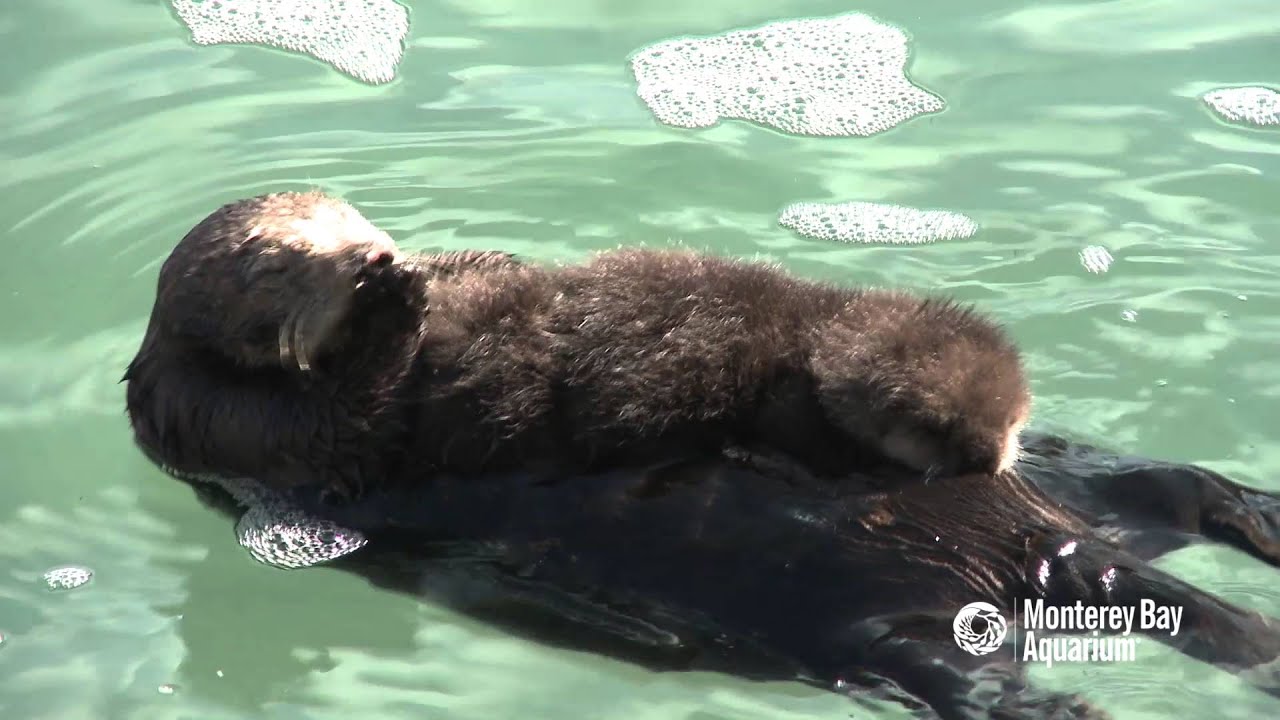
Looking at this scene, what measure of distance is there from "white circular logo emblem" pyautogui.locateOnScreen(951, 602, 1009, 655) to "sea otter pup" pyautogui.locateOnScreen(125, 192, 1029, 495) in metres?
0.35

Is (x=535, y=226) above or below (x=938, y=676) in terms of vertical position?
above

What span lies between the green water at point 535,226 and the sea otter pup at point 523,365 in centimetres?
43

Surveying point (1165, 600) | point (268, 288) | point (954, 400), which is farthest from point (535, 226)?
point (1165, 600)

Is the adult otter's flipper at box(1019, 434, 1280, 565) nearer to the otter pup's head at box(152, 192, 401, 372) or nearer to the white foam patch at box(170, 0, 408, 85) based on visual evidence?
the otter pup's head at box(152, 192, 401, 372)

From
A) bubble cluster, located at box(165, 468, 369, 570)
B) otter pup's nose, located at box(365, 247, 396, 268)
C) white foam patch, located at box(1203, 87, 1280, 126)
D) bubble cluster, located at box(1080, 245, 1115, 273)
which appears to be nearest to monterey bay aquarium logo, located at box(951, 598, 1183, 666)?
bubble cluster, located at box(165, 468, 369, 570)

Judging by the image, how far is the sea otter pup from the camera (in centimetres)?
318

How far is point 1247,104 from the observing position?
552 centimetres

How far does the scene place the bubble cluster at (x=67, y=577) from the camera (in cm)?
358

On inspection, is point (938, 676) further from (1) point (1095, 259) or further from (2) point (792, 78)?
(2) point (792, 78)

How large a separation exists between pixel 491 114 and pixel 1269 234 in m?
2.83

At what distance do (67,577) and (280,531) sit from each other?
0.56 m

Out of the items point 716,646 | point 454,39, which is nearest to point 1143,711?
point 716,646

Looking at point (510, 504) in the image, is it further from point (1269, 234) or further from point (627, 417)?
point (1269, 234)

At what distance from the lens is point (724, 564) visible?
3098 mm
